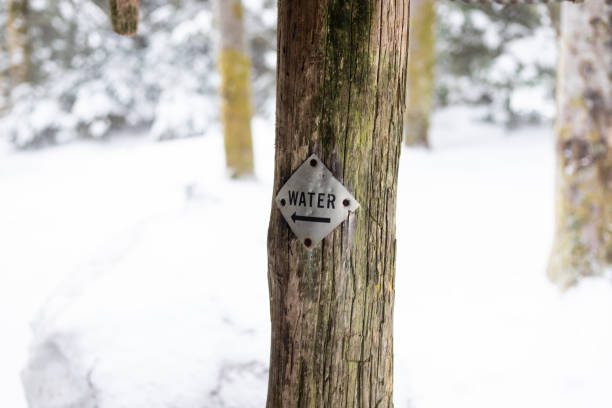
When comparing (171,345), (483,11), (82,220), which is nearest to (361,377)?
(171,345)

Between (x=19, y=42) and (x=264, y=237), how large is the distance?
1265cm

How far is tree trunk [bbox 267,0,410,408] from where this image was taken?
66.6 inches

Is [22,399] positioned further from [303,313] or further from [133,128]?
[133,128]

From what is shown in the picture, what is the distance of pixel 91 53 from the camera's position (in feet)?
45.9

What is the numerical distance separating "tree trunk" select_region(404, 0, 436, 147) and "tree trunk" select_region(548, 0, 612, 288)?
539 centimetres

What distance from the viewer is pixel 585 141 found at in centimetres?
403

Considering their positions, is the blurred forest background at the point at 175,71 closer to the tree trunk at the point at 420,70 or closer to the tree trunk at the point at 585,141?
the tree trunk at the point at 420,70

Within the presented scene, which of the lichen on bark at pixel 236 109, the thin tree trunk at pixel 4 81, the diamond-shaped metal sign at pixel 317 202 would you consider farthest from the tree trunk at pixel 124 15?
the thin tree trunk at pixel 4 81

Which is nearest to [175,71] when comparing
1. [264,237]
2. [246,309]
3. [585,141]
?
[264,237]

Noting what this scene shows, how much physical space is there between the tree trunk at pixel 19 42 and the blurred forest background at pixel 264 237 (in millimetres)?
3076

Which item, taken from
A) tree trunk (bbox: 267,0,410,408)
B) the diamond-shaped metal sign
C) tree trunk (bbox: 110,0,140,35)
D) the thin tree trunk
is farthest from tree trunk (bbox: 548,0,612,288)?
the thin tree trunk

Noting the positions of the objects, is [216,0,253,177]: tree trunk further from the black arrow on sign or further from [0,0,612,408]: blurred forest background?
the black arrow on sign

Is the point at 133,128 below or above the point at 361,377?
above

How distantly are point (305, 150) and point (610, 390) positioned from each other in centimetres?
264
